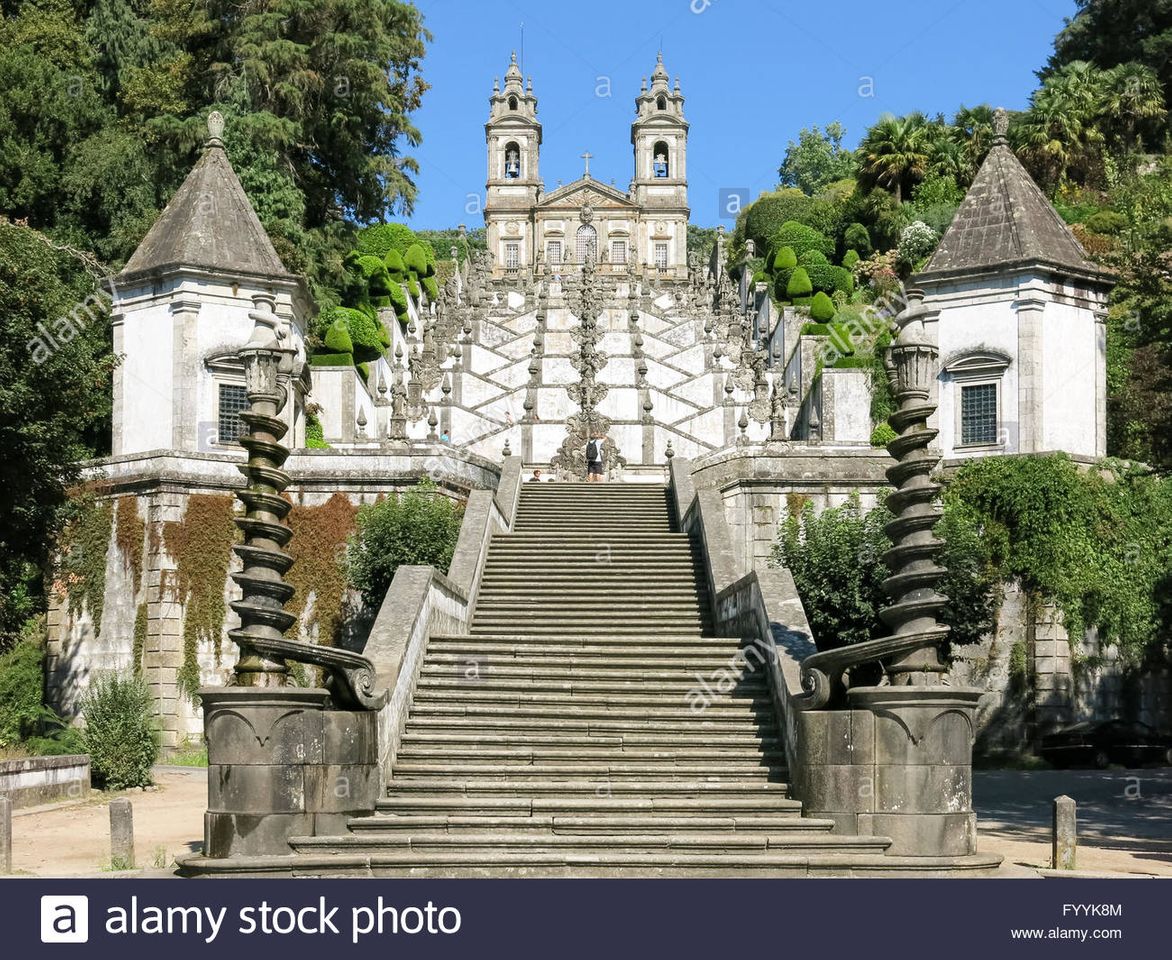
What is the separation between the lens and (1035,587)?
27891mm

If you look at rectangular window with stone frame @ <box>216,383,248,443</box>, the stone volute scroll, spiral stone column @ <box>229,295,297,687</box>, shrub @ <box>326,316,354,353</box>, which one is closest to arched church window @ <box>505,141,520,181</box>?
shrub @ <box>326,316,354,353</box>

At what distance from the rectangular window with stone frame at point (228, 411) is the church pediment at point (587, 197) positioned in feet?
245

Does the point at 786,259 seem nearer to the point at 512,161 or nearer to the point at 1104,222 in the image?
the point at 1104,222

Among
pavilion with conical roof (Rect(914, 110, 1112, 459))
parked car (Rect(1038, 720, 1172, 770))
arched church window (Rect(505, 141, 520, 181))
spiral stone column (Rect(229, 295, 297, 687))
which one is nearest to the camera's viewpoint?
spiral stone column (Rect(229, 295, 297, 687))

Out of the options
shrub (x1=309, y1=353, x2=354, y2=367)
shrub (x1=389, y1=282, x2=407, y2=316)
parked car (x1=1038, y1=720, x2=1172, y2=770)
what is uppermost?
shrub (x1=389, y1=282, x2=407, y2=316)

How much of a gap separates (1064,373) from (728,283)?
44.7 m

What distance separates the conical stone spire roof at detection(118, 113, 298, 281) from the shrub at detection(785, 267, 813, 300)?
3438 cm

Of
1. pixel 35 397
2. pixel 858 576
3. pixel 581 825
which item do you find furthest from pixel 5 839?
pixel 858 576

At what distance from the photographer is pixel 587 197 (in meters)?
104

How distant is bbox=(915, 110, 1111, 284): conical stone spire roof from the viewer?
29.2 metres

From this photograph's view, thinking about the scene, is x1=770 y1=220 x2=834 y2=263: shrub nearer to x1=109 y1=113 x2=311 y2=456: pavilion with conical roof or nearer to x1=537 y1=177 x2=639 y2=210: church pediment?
x1=537 y1=177 x2=639 y2=210: church pediment

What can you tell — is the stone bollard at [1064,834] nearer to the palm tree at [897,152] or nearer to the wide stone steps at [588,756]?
the wide stone steps at [588,756]

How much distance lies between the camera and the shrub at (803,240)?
71.2 m

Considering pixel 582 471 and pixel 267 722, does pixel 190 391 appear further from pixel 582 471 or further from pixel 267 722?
pixel 267 722
